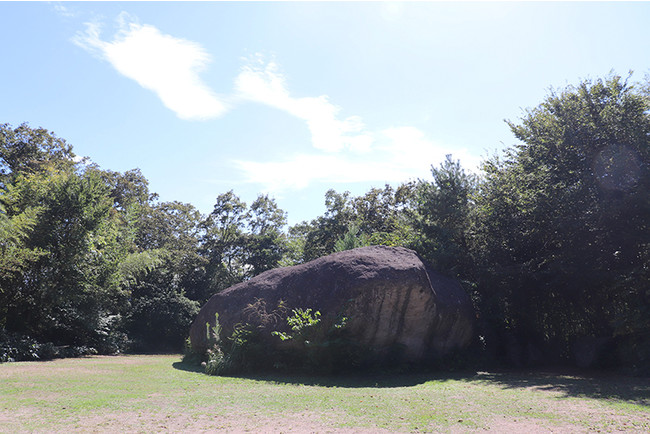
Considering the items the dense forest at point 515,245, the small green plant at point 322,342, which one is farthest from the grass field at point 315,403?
the dense forest at point 515,245

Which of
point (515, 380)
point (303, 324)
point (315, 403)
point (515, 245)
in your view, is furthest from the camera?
point (515, 245)

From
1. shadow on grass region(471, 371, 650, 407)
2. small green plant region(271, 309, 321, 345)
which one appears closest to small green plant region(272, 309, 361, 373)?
small green plant region(271, 309, 321, 345)

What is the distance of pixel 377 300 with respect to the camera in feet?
40.8

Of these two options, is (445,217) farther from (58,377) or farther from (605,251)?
(58,377)

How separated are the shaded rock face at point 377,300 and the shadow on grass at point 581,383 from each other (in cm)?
188

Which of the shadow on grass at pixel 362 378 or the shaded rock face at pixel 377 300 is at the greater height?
the shaded rock face at pixel 377 300

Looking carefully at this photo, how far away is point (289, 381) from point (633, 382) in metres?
8.78

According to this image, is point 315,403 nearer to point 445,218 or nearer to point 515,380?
point 515,380

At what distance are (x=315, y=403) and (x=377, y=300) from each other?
16.1 ft

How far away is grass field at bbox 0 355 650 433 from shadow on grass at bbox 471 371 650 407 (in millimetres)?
25

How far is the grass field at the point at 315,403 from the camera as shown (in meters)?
6.29

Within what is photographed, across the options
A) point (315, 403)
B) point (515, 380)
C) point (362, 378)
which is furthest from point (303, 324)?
point (515, 380)

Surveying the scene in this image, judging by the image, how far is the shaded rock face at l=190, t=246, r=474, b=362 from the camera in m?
12.4

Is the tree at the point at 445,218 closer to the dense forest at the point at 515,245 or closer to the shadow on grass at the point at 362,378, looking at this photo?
the dense forest at the point at 515,245
